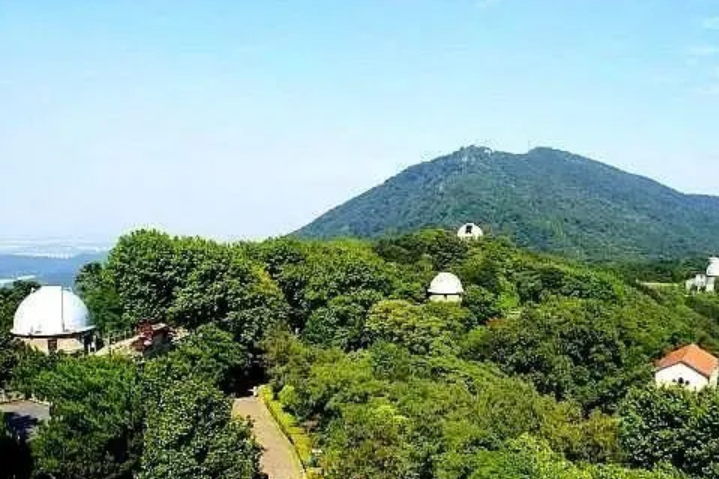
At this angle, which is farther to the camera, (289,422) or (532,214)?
(532,214)

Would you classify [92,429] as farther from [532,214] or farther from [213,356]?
[532,214]

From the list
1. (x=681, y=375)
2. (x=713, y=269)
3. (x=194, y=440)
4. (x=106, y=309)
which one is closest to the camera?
(x=194, y=440)

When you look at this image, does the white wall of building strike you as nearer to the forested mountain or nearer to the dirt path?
the dirt path

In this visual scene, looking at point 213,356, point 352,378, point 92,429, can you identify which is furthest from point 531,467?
point 213,356

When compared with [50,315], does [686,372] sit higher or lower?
lower

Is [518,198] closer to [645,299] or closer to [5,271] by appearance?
[5,271]

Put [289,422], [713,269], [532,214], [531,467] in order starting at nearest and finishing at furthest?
[531,467] → [289,422] → [713,269] → [532,214]

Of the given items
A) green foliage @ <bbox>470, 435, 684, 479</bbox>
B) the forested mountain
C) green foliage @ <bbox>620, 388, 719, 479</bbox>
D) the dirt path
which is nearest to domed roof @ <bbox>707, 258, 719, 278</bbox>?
the forested mountain
